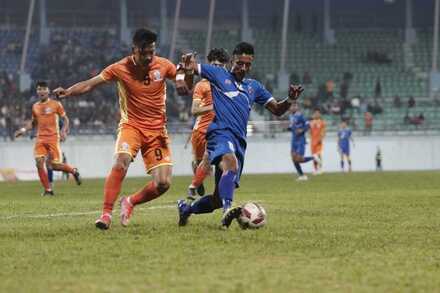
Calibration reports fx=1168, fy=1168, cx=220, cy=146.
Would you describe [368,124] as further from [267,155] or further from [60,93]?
[60,93]

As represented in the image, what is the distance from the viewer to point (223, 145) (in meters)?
12.8

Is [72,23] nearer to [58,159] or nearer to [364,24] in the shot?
[364,24]

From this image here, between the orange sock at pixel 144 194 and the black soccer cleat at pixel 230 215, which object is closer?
the black soccer cleat at pixel 230 215

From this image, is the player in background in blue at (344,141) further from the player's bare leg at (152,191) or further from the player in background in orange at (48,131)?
the player's bare leg at (152,191)

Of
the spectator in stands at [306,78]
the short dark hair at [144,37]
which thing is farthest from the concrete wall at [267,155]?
the short dark hair at [144,37]

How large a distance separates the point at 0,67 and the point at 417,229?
44.0 metres

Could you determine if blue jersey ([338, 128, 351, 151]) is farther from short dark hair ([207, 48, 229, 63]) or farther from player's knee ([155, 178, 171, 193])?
player's knee ([155, 178, 171, 193])

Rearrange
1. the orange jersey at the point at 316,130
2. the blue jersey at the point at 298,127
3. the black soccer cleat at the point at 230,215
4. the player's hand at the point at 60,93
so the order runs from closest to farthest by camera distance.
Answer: the black soccer cleat at the point at 230,215
the player's hand at the point at 60,93
the blue jersey at the point at 298,127
the orange jersey at the point at 316,130

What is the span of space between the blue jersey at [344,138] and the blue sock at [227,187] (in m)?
34.2

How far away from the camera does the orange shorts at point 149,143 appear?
12938mm

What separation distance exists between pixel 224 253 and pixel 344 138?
37402mm

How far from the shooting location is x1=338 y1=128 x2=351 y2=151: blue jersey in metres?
46.6

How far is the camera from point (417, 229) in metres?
12.4

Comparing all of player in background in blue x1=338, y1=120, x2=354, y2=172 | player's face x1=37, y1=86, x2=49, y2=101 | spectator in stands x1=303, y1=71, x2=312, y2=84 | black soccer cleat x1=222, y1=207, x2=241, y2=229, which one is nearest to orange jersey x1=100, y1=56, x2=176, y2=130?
black soccer cleat x1=222, y1=207, x2=241, y2=229
